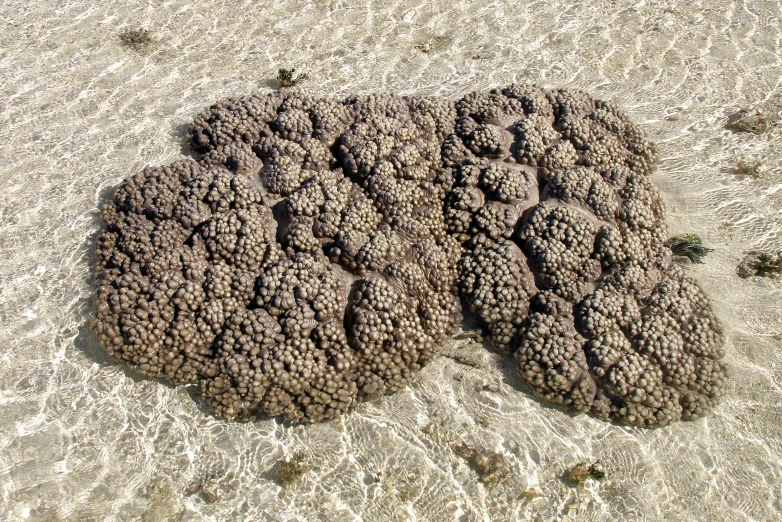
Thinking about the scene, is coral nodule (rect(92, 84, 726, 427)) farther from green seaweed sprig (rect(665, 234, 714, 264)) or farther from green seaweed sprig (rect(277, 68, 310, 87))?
green seaweed sprig (rect(277, 68, 310, 87))

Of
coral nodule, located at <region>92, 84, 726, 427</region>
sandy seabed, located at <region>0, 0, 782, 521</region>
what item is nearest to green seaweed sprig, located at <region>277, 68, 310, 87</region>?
sandy seabed, located at <region>0, 0, 782, 521</region>

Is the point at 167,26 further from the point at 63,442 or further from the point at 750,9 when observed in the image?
the point at 750,9

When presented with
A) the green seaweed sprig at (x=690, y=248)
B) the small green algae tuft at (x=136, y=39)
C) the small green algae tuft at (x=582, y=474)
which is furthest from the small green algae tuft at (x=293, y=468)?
the small green algae tuft at (x=136, y=39)

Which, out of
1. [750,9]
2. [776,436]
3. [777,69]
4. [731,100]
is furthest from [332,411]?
[750,9]

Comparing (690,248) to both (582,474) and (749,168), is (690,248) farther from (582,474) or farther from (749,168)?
(582,474)

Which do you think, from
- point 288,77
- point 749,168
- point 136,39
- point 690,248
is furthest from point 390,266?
point 136,39

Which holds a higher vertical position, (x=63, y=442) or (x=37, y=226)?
(x=37, y=226)
